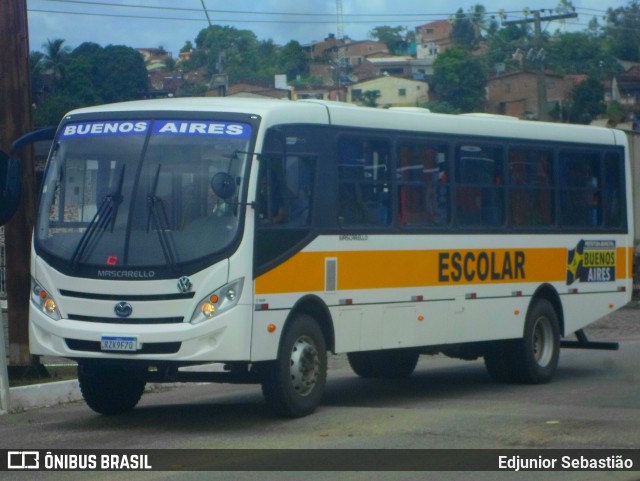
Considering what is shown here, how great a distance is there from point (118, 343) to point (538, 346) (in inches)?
246

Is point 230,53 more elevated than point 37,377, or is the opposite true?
point 230,53

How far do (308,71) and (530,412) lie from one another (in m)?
89.3

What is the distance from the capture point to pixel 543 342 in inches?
605

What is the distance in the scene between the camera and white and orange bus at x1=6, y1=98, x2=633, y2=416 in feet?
35.6

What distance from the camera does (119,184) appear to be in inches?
441

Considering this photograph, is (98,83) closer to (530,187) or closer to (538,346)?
(530,187)

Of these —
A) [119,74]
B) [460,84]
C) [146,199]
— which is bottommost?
[146,199]

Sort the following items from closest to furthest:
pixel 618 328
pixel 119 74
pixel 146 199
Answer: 1. pixel 146 199
2. pixel 618 328
3. pixel 119 74

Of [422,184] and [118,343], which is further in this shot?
[422,184]

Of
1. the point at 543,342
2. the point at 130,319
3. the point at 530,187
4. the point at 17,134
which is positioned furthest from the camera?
the point at 543,342

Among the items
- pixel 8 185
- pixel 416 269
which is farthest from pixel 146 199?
pixel 416 269

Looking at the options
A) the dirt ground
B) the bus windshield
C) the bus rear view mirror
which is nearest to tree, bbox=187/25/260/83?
the dirt ground

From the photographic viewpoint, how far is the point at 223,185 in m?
10.9

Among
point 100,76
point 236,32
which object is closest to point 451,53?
point 236,32
